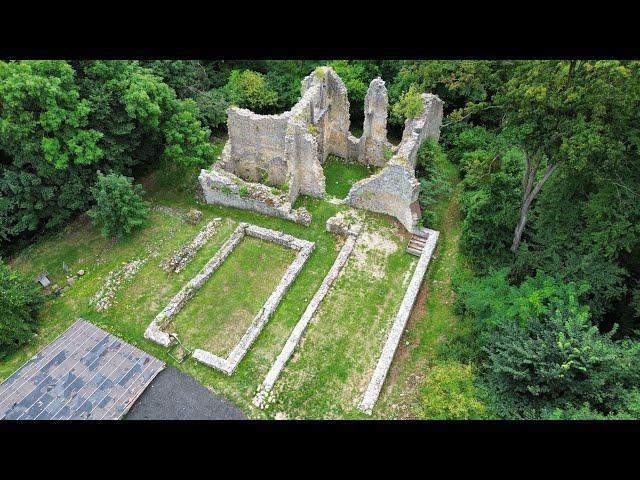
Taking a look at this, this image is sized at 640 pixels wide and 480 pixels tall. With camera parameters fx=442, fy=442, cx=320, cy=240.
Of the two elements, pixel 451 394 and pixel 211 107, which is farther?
pixel 211 107

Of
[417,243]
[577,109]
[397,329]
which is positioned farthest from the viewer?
[417,243]

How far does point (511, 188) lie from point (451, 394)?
8.47 metres

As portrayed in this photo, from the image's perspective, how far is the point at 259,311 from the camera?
16.3 m

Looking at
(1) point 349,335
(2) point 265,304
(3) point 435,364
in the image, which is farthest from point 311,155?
(3) point 435,364

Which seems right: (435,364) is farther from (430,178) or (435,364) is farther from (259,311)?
(430,178)

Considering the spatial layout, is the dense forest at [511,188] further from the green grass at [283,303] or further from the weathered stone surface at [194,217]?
the weathered stone surface at [194,217]

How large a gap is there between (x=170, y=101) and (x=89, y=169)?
15.1 feet

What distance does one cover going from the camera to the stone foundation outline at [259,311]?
581 inches

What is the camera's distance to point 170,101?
1992 centimetres

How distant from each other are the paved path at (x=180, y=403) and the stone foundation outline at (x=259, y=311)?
90cm

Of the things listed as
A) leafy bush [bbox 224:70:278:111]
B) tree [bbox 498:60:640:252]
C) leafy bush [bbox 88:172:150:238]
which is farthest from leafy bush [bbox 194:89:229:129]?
tree [bbox 498:60:640:252]

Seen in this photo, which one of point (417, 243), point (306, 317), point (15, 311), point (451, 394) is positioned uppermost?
point (417, 243)

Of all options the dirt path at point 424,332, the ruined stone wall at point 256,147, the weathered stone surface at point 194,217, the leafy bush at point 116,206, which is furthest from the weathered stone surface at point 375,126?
the leafy bush at point 116,206

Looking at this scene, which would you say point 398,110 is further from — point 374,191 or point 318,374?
point 318,374
